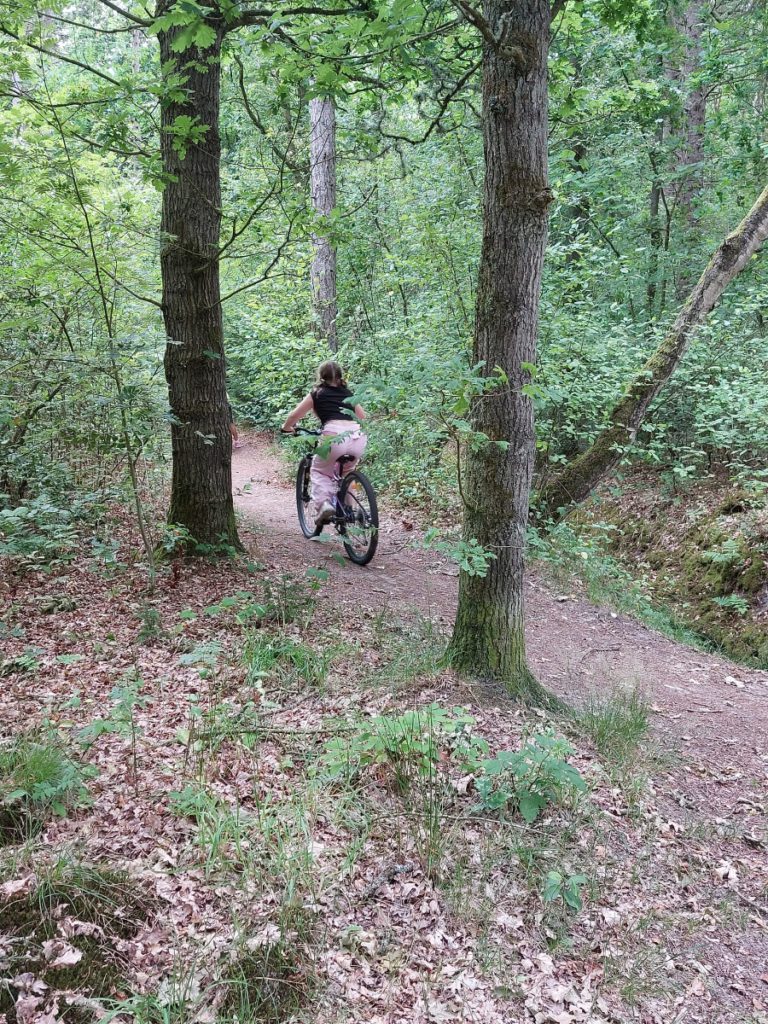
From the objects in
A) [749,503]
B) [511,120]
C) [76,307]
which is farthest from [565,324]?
[76,307]

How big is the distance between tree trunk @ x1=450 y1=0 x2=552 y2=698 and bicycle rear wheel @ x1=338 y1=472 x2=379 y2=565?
250cm

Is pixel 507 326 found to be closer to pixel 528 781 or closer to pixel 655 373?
pixel 528 781

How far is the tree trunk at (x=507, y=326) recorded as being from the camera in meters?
3.82

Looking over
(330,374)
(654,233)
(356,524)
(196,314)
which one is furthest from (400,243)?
(196,314)

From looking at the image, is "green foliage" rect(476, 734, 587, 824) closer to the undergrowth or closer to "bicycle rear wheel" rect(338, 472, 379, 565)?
"bicycle rear wheel" rect(338, 472, 379, 565)

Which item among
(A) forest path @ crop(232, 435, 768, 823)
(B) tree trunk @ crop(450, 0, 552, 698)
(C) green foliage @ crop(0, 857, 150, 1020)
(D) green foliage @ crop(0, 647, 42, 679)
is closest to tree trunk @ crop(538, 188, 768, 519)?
(A) forest path @ crop(232, 435, 768, 823)

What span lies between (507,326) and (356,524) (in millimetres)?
3490

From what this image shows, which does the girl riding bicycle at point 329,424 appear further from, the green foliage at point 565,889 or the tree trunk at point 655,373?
the green foliage at point 565,889

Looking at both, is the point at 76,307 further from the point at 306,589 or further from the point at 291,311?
the point at 291,311

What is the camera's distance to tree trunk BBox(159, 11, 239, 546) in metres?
5.71

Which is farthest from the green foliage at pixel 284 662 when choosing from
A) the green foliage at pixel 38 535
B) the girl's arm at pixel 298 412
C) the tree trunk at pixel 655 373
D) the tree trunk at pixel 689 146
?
the tree trunk at pixel 689 146

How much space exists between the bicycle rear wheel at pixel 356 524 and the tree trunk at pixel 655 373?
114 inches

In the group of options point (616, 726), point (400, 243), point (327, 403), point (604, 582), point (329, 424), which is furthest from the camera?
point (400, 243)

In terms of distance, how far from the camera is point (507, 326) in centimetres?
407
